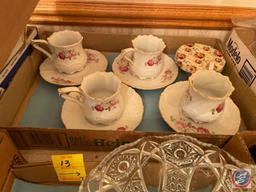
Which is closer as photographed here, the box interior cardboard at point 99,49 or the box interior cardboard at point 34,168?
the box interior cardboard at point 34,168

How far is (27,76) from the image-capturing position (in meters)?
0.65

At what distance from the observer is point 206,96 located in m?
0.50

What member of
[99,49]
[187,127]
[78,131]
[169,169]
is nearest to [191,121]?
[187,127]

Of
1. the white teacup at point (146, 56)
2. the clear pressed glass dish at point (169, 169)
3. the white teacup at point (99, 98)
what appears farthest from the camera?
the white teacup at point (146, 56)

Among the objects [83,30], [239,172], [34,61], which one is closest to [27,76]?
[34,61]

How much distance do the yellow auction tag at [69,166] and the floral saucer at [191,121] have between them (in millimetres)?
210

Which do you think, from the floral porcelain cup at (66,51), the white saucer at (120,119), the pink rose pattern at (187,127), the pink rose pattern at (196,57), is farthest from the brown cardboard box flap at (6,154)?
the pink rose pattern at (196,57)

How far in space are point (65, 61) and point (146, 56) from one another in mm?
201

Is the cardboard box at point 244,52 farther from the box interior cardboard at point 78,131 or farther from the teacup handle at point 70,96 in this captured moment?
the teacup handle at point 70,96

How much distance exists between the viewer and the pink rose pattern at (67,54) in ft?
2.04

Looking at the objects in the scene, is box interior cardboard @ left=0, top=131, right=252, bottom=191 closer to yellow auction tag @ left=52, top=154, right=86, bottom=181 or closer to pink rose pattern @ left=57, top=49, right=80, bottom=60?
yellow auction tag @ left=52, top=154, right=86, bottom=181

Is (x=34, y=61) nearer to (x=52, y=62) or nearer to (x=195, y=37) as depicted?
(x=52, y=62)

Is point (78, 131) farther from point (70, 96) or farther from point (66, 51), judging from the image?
point (66, 51)

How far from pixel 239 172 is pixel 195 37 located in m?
0.44
